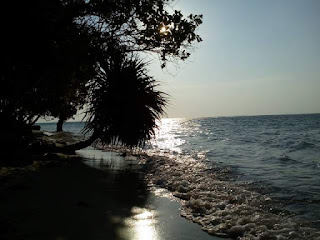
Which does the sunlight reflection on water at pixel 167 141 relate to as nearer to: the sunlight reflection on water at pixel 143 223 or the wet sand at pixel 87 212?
the wet sand at pixel 87 212

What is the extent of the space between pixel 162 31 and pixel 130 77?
398 centimetres

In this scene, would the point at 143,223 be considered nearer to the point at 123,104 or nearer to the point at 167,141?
the point at 123,104

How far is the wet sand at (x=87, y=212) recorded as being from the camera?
4.62m

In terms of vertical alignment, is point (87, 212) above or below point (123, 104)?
below

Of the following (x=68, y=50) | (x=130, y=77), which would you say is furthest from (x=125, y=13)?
(x=130, y=77)

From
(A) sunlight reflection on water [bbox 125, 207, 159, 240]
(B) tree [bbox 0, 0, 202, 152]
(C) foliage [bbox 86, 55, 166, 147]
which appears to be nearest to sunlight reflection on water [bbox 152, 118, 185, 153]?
(C) foliage [bbox 86, 55, 166, 147]

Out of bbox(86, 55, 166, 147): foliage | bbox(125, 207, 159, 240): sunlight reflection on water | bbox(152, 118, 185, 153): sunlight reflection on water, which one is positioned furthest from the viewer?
bbox(152, 118, 185, 153): sunlight reflection on water

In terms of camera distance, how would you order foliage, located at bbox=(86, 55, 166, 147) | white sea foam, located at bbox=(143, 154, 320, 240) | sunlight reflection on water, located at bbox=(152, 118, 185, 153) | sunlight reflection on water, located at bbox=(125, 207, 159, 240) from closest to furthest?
sunlight reflection on water, located at bbox=(125, 207, 159, 240) → white sea foam, located at bbox=(143, 154, 320, 240) → foliage, located at bbox=(86, 55, 166, 147) → sunlight reflection on water, located at bbox=(152, 118, 185, 153)

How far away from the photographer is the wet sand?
462 cm

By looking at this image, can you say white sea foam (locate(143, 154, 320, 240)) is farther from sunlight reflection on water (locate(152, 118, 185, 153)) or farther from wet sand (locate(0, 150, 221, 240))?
sunlight reflection on water (locate(152, 118, 185, 153))

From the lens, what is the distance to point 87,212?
18.4 ft

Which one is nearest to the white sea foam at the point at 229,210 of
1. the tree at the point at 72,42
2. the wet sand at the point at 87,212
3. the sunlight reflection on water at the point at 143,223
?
the wet sand at the point at 87,212

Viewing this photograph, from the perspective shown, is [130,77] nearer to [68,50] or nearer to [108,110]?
[108,110]

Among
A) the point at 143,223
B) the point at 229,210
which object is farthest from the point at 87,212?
the point at 229,210
